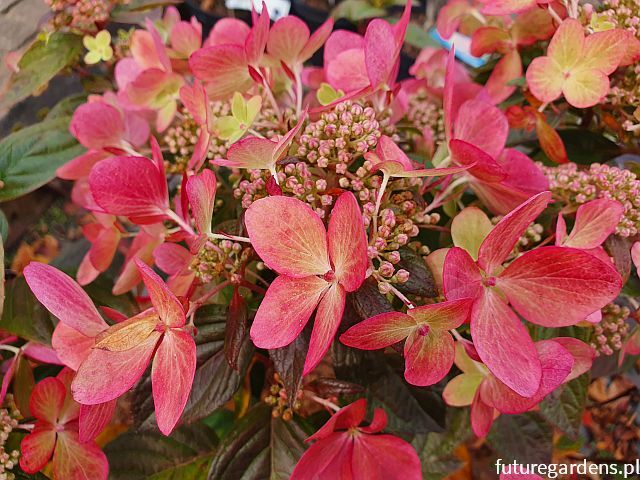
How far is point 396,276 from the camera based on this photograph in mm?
406

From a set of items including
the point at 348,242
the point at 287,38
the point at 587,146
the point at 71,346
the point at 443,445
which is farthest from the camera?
the point at 443,445

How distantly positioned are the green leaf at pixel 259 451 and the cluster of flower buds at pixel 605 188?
38 cm

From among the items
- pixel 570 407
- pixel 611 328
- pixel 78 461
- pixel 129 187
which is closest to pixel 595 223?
pixel 611 328

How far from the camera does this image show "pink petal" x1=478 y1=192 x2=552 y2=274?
0.36m

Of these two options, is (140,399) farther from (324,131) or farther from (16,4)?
(16,4)

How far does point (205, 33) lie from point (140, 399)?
146cm

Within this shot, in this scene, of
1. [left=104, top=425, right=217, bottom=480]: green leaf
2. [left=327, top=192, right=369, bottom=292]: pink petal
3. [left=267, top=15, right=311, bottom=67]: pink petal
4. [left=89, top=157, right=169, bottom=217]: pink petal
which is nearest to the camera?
[left=327, top=192, right=369, bottom=292]: pink petal

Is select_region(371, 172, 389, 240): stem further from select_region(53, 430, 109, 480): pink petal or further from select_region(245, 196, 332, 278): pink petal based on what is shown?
select_region(53, 430, 109, 480): pink petal

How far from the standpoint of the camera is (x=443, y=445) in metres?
0.81

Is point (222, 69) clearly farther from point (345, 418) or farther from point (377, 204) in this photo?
point (345, 418)

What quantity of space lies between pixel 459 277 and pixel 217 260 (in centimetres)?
20

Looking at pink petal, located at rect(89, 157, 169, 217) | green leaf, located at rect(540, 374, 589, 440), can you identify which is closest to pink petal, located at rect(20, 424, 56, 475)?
pink petal, located at rect(89, 157, 169, 217)

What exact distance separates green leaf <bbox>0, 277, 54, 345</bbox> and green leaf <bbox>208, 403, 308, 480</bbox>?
232mm

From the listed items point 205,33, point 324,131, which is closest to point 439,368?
point 324,131
